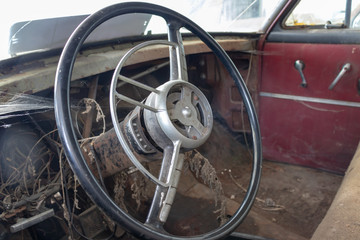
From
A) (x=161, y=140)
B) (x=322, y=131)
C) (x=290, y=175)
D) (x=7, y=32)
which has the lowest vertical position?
(x=290, y=175)

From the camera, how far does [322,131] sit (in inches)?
84.1

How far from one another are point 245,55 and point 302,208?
1134mm

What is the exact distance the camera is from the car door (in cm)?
194

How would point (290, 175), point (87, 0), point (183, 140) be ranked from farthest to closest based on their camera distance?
point (290, 175) → point (87, 0) → point (183, 140)

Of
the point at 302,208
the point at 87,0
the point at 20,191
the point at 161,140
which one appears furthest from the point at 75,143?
the point at 302,208

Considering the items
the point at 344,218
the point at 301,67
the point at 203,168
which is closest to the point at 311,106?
the point at 301,67

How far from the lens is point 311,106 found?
213 cm

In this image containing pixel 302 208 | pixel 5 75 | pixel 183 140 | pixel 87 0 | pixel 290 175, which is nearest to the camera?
pixel 183 140

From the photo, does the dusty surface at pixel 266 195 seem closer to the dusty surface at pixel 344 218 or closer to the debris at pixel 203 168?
the debris at pixel 203 168

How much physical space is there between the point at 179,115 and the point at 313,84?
145 cm

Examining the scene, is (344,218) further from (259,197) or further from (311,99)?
(311,99)

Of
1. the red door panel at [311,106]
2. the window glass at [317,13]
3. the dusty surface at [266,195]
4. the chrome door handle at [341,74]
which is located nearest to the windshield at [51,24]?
the window glass at [317,13]

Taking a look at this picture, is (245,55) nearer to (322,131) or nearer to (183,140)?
(322,131)

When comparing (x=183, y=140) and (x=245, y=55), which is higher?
(x=183, y=140)
